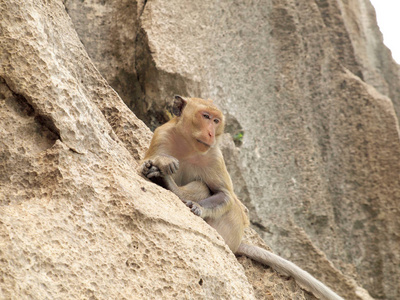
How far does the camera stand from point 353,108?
676 cm

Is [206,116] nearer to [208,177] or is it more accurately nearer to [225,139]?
[208,177]

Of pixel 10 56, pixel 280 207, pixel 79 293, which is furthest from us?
pixel 280 207

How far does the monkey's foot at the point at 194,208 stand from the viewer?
11.2 ft

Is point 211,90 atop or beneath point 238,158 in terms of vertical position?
atop

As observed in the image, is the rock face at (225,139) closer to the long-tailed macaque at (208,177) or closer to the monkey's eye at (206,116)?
the long-tailed macaque at (208,177)

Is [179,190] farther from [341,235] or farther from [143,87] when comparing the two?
[341,235]

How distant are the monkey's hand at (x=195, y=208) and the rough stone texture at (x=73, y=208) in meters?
0.40

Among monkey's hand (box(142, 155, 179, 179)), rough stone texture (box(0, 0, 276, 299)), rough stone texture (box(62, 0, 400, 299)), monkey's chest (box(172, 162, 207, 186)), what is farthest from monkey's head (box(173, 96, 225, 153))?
rough stone texture (box(62, 0, 400, 299))

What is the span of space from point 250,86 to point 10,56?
412 cm

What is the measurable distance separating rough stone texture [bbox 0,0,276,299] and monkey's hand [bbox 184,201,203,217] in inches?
15.9

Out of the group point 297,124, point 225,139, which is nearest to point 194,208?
point 225,139

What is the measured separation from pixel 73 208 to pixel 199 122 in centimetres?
148

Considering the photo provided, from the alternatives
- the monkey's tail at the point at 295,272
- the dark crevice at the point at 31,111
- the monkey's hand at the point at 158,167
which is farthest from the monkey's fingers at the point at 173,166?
the dark crevice at the point at 31,111

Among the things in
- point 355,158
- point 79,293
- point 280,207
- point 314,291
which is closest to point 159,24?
point 280,207
